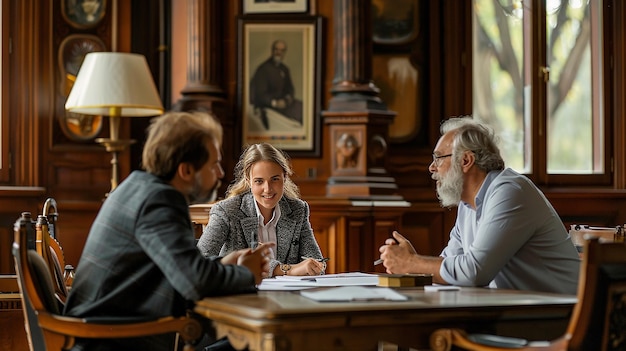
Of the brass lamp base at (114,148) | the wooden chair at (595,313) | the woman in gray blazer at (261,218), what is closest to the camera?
the wooden chair at (595,313)

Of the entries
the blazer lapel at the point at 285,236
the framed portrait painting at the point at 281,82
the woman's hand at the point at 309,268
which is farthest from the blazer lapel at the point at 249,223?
the framed portrait painting at the point at 281,82

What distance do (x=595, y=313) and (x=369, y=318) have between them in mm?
537

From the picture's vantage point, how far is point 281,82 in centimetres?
622

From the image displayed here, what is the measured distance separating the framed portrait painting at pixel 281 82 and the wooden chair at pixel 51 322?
3.46 meters

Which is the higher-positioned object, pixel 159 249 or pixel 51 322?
pixel 159 249

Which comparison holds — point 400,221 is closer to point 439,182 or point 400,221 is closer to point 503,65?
point 503,65

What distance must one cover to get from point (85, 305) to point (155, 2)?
410 cm

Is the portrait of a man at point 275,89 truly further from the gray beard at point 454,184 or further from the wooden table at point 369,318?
the wooden table at point 369,318

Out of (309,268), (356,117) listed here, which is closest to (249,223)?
(309,268)

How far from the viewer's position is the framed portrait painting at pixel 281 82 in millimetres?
6207

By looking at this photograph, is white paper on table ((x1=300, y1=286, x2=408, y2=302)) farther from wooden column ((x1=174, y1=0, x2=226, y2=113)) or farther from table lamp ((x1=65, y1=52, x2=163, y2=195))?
wooden column ((x1=174, y1=0, x2=226, y2=113))

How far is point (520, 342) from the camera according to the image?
7.93 feet

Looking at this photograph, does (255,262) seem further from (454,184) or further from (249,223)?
(249,223)

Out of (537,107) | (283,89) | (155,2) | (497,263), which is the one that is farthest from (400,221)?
(497,263)
